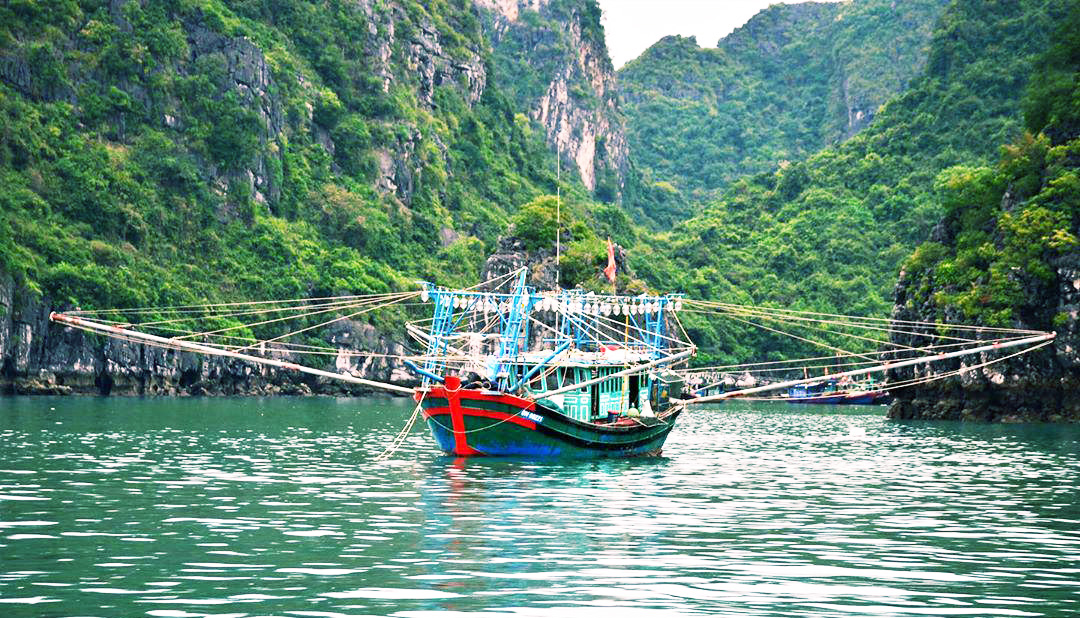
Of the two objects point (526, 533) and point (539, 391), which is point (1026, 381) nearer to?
point (539, 391)

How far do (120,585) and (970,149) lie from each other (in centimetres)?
14283

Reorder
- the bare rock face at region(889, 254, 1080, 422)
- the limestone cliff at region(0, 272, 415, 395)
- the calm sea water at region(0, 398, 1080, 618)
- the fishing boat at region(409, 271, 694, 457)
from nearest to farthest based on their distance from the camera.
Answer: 1. the calm sea water at region(0, 398, 1080, 618)
2. the fishing boat at region(409, 271, 694, 457)
3. the bare rock face at region(889, 254, 1080, 422)
4. the limestone cliff at region(0, 272, 415, 395)

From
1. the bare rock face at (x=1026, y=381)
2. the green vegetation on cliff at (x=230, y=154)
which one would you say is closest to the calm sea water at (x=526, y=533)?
the bare rock face at (x=1026, y=381)

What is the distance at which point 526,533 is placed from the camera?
26.8m

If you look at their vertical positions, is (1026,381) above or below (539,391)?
above

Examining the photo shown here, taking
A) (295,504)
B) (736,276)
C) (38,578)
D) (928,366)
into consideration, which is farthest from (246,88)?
(38,578)

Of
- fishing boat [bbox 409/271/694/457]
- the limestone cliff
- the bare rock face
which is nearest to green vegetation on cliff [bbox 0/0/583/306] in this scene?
the limestone cliff

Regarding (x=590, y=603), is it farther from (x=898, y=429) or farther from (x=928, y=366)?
(x=928, y=366)

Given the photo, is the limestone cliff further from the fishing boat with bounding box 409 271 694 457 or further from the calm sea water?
the calm sea water

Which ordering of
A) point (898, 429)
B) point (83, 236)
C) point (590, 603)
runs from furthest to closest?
1. point (83, 236)
2. point (898, 429)
3. point (590, 603)

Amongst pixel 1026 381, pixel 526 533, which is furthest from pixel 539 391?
pixel 1026 381

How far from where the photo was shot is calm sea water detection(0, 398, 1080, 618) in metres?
19.9

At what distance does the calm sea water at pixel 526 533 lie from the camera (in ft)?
65.3

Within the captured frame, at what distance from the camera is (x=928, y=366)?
258 feet
